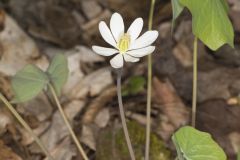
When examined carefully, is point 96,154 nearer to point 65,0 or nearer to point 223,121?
point 223,121

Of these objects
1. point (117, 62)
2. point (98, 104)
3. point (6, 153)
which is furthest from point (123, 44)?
point (98, 104)

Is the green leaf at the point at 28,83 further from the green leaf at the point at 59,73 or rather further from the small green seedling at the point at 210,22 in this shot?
the small green seedling at the point at 210,22

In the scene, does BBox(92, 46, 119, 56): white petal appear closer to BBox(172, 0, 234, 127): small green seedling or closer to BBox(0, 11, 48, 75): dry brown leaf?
BBox(172, 0, 234, 127): small green seedling

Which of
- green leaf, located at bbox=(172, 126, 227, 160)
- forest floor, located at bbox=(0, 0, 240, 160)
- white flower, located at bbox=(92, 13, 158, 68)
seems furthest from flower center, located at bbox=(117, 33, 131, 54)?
forest floor, located at bbox=(0, 0, 240, 160)

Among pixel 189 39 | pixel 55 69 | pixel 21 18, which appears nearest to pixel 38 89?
pixel 55 69

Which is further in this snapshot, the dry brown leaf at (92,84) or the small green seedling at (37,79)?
the dry brown leaf at (92,84)

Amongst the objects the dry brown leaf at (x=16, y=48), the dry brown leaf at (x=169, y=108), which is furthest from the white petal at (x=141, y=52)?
the dry brown leaf at (x=16, y=48)
